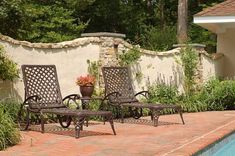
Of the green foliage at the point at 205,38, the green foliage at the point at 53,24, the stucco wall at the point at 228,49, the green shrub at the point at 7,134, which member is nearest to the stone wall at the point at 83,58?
the green shrub at the point at 7,134

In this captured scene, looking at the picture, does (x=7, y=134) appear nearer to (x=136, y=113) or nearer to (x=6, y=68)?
(x=6, y=68)

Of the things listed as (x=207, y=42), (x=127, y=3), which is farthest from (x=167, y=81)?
(x=127, y=3)

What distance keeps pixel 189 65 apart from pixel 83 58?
13.7 feet

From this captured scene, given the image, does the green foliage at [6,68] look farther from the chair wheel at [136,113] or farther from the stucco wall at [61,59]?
the chair wheel at [136,113]

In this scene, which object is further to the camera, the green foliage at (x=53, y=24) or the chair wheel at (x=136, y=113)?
the green foliage at (x=53, y=24)

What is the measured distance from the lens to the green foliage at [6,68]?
28.1 ft

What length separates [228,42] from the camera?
15984 mm

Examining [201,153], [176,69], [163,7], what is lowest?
[201,153]

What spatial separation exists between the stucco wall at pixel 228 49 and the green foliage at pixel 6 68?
29.8 feet

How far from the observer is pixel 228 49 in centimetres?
1599

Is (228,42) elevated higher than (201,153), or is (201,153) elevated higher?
(228,42)

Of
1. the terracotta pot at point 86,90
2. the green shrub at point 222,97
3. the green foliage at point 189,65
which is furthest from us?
the green foliage at point 189,65

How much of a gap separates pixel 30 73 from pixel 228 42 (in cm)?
926

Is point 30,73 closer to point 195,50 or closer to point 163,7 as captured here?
point 195,50
